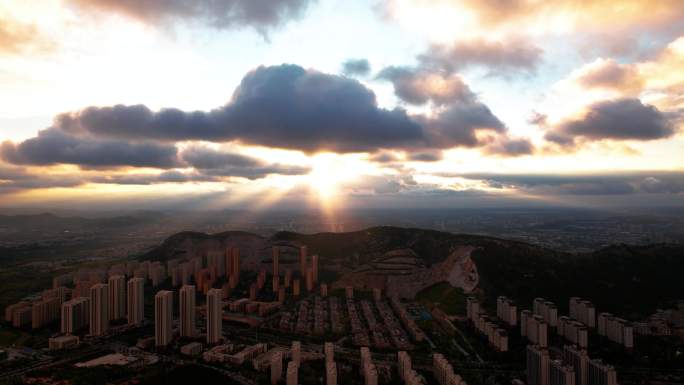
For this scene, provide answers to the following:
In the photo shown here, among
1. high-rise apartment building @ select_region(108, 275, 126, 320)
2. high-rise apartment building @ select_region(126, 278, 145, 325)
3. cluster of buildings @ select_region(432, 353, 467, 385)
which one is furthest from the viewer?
high-rise apartment building @ select_region(108, 275, 126, 320)

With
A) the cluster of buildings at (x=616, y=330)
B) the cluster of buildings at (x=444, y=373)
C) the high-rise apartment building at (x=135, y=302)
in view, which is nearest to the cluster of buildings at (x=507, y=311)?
the cluster of buildings at (x=616, y=330)

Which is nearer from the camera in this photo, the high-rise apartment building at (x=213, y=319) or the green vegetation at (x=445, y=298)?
the high-rise apartment building at (x=213, y=319)

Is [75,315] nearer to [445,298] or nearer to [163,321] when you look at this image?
[163,321]

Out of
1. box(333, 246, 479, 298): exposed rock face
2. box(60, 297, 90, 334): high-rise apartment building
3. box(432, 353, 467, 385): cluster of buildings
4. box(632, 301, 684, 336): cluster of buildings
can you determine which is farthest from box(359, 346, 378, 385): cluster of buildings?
box(60, 297, 90, 334): high-rise apartment building

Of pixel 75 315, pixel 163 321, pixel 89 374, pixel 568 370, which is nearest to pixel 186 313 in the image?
pixel 163 321

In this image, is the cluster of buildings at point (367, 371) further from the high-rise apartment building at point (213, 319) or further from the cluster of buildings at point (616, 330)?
the cluster of buildings at point (616, 330)

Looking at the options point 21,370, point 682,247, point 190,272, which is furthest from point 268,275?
point 682,247

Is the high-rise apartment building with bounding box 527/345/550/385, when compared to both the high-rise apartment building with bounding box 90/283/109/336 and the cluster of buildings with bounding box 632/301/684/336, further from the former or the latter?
the high-rise apartment building with bounding box 90/283/109/336
